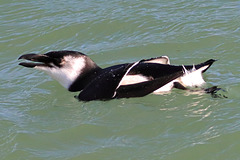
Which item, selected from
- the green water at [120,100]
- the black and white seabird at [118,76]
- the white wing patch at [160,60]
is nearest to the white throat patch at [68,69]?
the black and white seabird at [118,76]

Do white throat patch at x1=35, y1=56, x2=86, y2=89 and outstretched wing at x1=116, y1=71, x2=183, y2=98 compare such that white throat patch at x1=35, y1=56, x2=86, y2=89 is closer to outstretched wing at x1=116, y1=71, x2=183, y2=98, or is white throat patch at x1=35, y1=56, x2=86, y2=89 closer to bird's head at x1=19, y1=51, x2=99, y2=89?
bird's head at x1=19, y1=51, x2=99, y2=89

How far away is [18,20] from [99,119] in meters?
4.02

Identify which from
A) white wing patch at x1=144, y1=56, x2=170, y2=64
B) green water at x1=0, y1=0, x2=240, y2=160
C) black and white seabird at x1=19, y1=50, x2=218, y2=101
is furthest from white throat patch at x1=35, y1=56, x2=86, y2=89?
white wing patch at x1=144, y1=56, x2=170, y2=64

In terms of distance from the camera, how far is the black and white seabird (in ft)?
20.0

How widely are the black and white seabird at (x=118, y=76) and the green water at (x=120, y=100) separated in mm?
119

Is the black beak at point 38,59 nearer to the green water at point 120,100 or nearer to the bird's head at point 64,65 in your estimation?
the bird's head at point 64,65

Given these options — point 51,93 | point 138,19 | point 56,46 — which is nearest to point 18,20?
point 56,46

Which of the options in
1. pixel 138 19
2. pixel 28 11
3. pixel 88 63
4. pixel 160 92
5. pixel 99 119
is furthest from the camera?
pixel 28 11

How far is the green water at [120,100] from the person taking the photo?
5.32 metres

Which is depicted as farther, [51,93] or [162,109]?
[51,93]

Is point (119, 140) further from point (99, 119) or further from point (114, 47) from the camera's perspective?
point (114, 47)

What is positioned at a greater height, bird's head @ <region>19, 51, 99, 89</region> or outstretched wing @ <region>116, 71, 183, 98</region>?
bird's head @ <region>19, 51, 99, 89</region>

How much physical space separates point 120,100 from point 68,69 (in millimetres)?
924

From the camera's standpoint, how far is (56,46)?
8.54m
